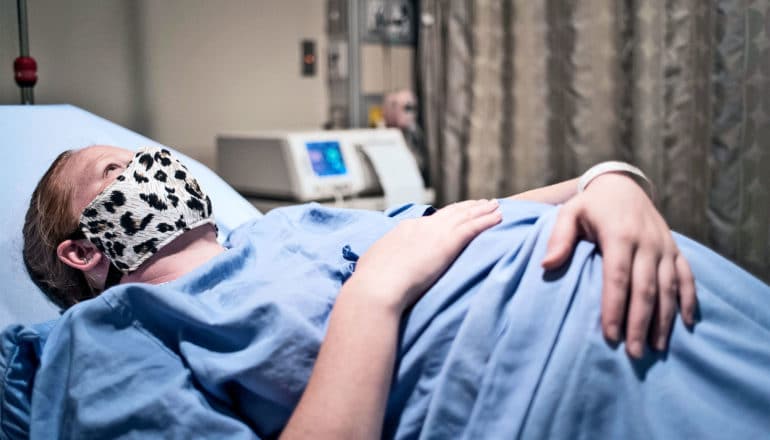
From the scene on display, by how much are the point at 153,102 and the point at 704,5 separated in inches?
63.1

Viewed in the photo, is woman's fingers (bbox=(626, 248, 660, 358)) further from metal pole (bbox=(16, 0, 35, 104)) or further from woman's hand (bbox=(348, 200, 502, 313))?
metal pole (bbox=(16, 0, 35, 104))

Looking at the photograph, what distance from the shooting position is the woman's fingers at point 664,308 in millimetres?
719

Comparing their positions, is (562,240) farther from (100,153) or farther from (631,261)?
(100,153)

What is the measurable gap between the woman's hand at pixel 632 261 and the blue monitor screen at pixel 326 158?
1306 millimetres

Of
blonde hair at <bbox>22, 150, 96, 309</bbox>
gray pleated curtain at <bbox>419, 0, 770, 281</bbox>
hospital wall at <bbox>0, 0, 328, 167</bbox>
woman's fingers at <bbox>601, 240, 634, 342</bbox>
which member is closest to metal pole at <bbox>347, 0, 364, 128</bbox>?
hospital wall at <bbox>0, 0, 328, 167</bbox>

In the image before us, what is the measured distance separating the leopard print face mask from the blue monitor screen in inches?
38.8

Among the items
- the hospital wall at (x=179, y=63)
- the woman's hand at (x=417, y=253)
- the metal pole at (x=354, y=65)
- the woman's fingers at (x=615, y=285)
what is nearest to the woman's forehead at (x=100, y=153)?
the woman's hand at (x=417, y=253)

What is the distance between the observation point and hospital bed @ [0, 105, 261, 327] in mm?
1161

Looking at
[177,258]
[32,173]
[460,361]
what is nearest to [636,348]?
[460,361]

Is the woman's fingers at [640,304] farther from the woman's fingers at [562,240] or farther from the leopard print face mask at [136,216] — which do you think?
the leopard print face mask at [136,216]

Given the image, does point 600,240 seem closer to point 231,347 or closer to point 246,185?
point 231,347

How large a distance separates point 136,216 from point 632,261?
26.8 inches

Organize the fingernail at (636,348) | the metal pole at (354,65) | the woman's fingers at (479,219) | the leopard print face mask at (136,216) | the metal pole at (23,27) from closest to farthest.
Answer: the fingernail at (636,348) → the woman's fingers at (479,219) → the leopard print face mask at (136,216) → the metal pole at (23,27) → the metal pole at (354,65)

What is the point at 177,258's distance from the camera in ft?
3.57
